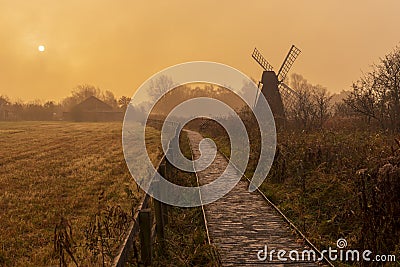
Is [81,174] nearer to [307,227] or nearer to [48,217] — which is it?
[48,217]

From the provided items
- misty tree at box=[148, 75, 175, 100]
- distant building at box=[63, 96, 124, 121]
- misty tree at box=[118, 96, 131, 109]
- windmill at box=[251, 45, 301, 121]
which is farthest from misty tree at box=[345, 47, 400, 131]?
misty tree at box=[118, 96, 131, 109]

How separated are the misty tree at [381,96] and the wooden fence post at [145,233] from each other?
17206 mm

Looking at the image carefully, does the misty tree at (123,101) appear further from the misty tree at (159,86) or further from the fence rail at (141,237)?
the fence rail at (141,237)

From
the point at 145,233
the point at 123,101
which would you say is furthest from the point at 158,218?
the point at 123,101

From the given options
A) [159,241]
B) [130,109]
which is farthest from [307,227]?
[130,109]

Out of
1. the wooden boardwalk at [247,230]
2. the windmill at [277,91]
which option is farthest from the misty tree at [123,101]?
the wooden boardwalk at [247,230]

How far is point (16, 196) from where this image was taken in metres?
13.4

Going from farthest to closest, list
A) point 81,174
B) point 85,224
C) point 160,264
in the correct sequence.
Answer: point 81,174 < point 85,224 < point 160,264

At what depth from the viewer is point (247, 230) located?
27.2 feet

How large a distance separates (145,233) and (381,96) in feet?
67.0

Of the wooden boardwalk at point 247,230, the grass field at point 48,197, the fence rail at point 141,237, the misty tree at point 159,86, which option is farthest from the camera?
the misty tree at point 159,86

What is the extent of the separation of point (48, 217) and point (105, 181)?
509cm

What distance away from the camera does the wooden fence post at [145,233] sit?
5785 millimetres

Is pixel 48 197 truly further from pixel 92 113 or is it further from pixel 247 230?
pixel 92 113
